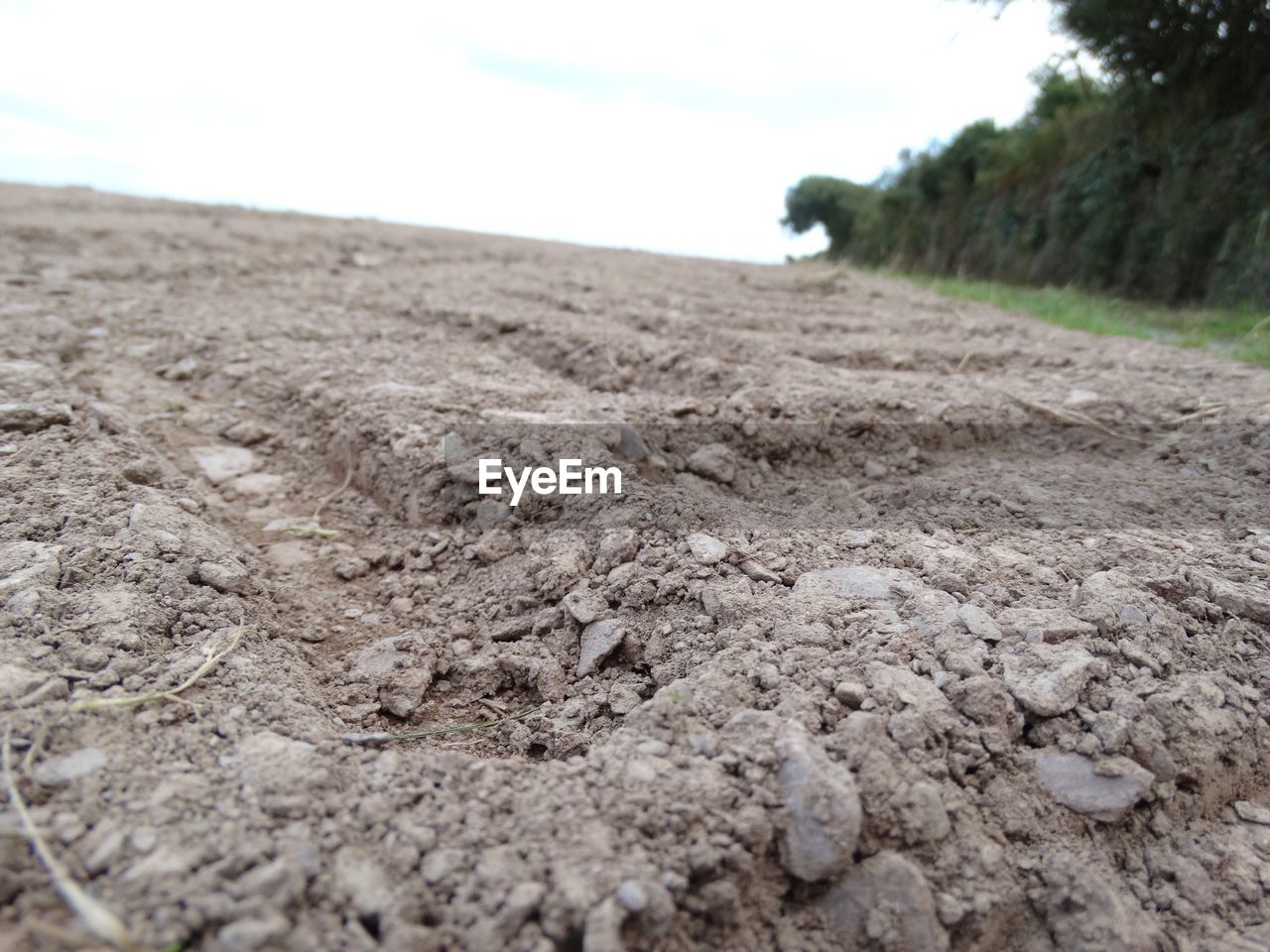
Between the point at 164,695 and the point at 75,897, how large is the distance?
407 millimetres

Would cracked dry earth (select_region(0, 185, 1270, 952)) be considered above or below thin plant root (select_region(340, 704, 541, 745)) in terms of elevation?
above

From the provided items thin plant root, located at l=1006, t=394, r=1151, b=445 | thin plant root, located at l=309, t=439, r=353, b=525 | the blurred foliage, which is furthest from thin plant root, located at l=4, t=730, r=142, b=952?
the blurred foliage

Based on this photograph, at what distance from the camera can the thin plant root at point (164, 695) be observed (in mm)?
1250

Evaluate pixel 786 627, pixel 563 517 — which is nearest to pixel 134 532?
pixel 563 517

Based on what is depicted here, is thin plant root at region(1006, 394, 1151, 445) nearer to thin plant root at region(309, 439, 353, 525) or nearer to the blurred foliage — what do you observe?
thin plant root at region(309, 439, 353, 525)

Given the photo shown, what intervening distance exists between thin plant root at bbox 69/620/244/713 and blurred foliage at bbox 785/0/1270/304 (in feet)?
28.7

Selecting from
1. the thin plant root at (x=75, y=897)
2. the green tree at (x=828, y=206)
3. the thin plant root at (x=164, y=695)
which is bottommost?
the thin plant root at (x=75, y=897)

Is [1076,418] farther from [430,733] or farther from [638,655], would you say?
[430,733]

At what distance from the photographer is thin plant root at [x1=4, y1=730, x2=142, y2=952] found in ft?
2.91

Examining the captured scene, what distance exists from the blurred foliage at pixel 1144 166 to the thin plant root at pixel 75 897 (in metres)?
9.02

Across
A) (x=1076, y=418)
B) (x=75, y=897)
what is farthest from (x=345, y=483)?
(x=1076, y=418)

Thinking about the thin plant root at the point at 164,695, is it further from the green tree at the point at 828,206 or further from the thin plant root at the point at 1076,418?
the green tree at the point at 828,206

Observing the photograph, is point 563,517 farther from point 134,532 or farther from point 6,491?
point 6,491

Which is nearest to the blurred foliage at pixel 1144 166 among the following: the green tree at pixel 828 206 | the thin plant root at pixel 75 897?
the green tree at pixel 828 206
